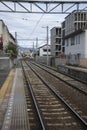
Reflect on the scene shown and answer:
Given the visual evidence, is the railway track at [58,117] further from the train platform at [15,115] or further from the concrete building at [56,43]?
the concrete building at [56,43]

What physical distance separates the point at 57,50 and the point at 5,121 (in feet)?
407

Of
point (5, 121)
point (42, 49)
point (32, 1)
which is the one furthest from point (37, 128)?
point (42, 49)

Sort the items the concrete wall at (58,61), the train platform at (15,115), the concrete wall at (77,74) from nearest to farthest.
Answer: the train platform at (15,115), the concrete wall at (77,74), the concrete wall at (58,61)

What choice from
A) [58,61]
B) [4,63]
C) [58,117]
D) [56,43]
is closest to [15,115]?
[58,117]

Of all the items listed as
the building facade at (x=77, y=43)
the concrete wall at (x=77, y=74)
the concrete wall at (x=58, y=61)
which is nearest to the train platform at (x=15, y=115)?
the concrete wall at (x=77, y=74)

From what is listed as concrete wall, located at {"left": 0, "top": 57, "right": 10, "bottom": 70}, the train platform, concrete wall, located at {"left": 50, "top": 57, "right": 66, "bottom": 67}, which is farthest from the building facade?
the train platform

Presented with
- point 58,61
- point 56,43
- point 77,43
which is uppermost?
point 56,43

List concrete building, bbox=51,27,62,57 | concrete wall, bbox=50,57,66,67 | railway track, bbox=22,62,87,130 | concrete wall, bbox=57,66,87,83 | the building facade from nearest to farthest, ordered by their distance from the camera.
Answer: railway track, bbox=22,62,87,130
concrete wall, bbox=57,66,87,83
the building facade
concrete wall, bbox=50,57,66,67
concrete building, bbox=51,27,62,57

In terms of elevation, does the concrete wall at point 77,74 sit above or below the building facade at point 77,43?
below

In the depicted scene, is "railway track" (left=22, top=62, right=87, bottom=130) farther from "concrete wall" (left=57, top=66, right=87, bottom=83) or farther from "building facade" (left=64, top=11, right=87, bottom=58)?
"building facade" (left=64, top=11, right=87, bottom=58)

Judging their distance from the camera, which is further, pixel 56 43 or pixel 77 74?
Answer: pixel 56 43

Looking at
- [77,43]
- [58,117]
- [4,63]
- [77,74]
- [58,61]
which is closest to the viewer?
[58,117]

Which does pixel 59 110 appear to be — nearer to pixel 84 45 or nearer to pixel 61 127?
pixel 61 127

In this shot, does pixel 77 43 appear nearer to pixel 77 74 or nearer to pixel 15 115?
pixel 77 74
